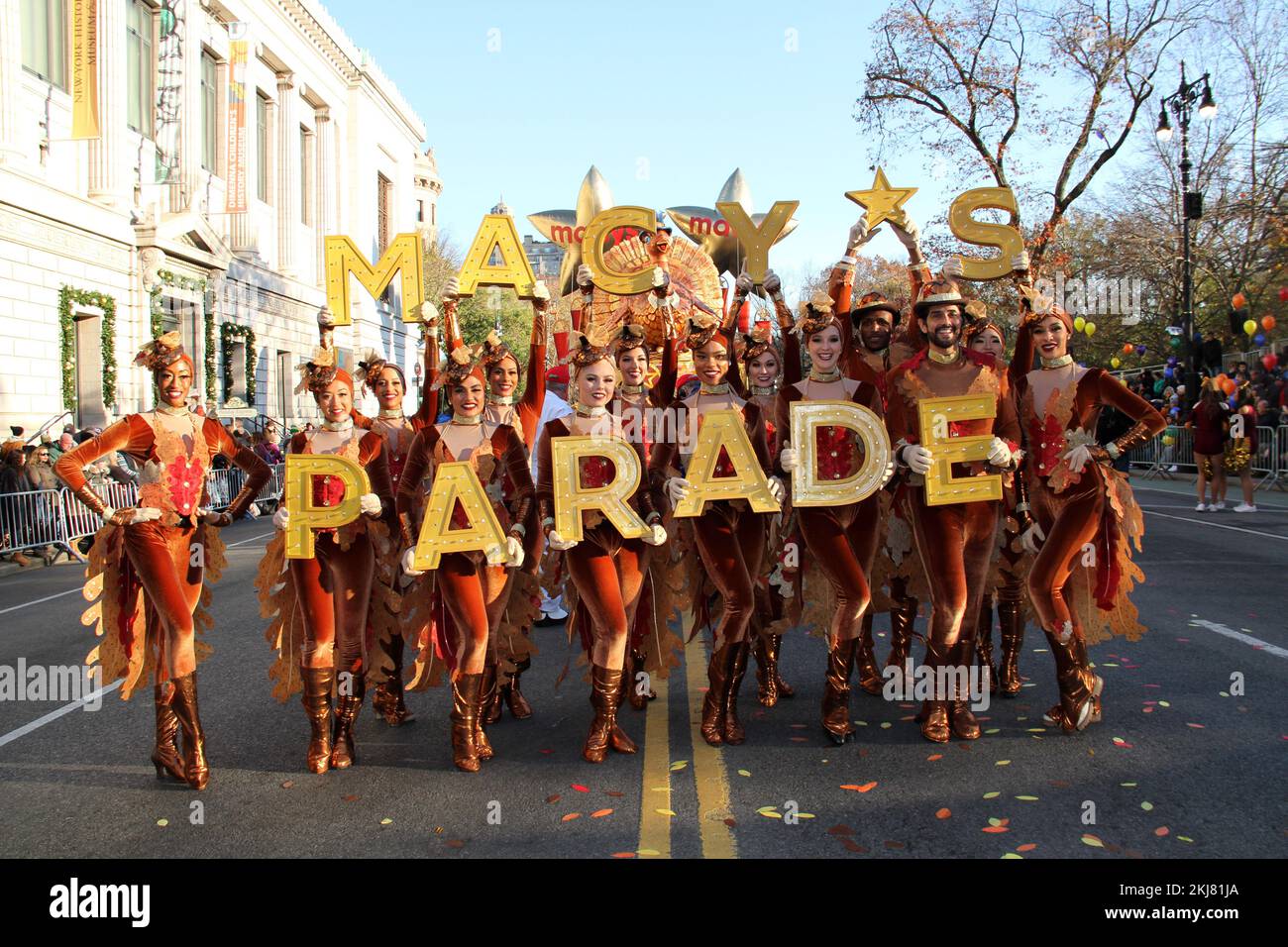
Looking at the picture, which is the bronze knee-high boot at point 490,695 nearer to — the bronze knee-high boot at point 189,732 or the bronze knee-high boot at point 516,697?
the bronze knee-high boot at point 516,697

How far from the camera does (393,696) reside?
237 inches

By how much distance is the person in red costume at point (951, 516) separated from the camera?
5332mm

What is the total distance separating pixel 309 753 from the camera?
5.11 metres

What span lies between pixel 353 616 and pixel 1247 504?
1657 cm

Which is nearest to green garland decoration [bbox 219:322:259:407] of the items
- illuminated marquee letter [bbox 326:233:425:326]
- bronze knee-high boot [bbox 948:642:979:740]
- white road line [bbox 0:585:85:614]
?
white road line [bbox 0:585:85:614]

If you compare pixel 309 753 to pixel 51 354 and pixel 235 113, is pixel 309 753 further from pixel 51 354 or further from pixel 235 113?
pixel 235 113

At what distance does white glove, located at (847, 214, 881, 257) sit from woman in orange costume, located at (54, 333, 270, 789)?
3.92 metres

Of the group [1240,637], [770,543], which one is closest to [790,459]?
[770,543]

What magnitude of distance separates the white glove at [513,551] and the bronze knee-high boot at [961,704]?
8.04 feet

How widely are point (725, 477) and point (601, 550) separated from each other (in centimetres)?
78

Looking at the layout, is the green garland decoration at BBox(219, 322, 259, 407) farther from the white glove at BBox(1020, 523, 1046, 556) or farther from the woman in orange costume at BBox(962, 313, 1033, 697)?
the white glove at BBox(1020, 523, 1046, 556)
